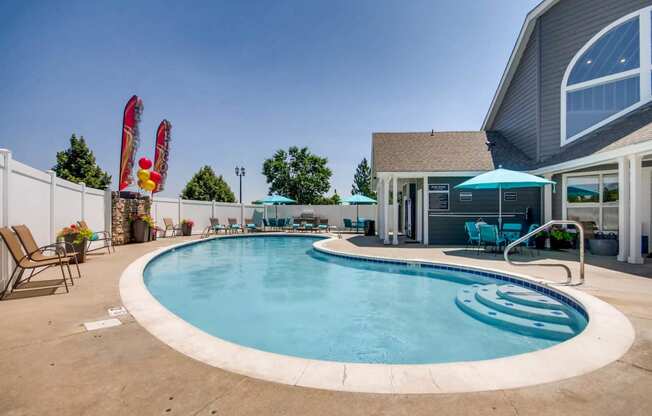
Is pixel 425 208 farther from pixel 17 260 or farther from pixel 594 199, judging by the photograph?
pixel 17 260

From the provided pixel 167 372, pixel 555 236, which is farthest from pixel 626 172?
pixel 167 372

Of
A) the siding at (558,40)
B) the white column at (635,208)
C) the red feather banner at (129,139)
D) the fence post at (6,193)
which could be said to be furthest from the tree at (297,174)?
the fence post at (6,193)

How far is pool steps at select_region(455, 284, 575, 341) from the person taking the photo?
4156 mm

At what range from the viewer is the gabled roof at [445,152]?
11875 millimetres

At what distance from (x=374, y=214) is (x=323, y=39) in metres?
13.0

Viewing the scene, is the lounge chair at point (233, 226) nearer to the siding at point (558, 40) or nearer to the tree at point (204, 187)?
the siding at point (558, 40)

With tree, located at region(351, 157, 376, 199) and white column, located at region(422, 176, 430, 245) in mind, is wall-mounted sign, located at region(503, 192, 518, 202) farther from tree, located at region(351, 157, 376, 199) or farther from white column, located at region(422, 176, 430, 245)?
tree, located at region(351, 157, 376, 199)

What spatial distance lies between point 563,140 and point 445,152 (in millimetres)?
3961

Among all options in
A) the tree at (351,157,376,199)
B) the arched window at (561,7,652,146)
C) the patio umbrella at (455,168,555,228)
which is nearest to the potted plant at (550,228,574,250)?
the patio umbrella at (455,168,555,228)

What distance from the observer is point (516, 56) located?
1269 cm

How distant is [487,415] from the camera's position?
186 centimetres

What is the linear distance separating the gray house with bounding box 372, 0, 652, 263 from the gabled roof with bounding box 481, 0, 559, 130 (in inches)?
1.8

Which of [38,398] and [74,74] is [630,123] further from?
[74,74]

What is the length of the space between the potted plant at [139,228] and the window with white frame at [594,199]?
16228mm
